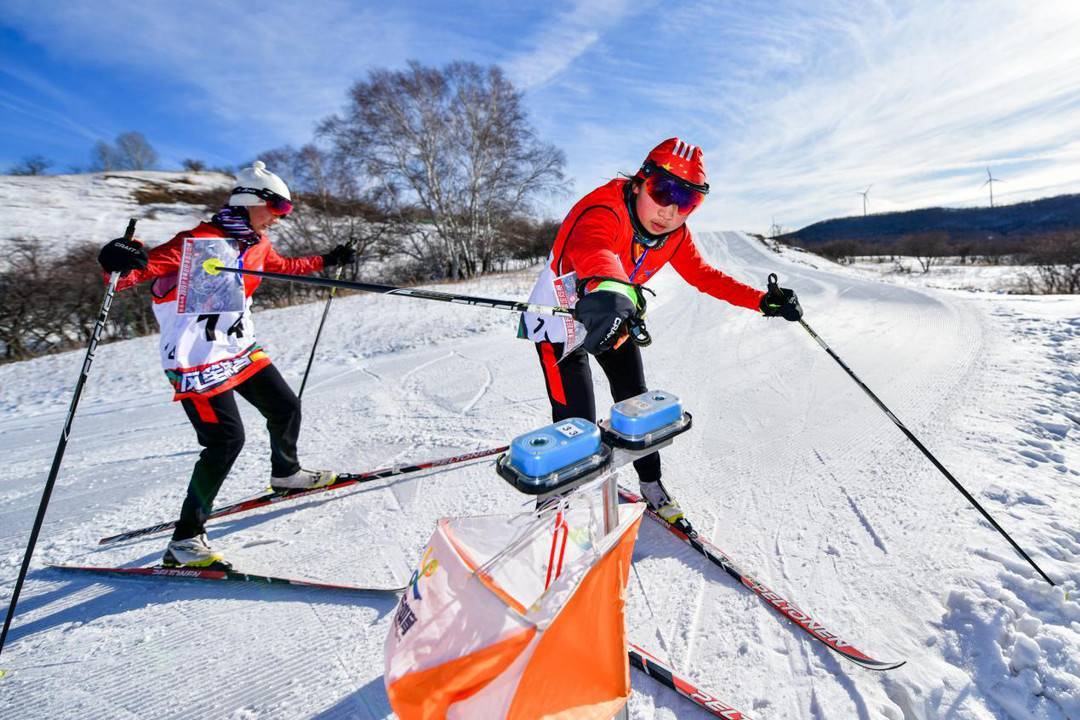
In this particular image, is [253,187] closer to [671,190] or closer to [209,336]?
[209,336]

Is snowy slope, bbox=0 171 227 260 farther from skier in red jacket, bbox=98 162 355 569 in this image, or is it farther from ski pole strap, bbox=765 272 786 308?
ski pole strap, bbox=765 272 786 308

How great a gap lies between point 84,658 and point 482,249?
20032 millimetres

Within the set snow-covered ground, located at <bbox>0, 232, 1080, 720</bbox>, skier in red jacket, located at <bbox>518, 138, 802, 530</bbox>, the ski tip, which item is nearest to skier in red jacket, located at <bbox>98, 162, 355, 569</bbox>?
snow-covered ground, located at <bbox>0, 232, 1080, 720</bbox>

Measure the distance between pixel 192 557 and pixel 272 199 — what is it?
209cm

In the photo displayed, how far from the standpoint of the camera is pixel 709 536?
103 inches

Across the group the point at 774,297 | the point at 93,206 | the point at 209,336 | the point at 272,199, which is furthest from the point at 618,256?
the point at 93,206

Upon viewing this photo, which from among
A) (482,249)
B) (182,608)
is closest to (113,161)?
(482,249)

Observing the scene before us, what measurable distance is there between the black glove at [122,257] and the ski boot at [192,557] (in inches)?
58.7

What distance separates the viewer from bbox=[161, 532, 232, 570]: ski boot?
2.53m

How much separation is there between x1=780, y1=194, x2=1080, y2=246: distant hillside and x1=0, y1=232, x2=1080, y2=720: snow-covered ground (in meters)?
77.1

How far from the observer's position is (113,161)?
4697 centimetres

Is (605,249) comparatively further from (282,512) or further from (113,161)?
(113,161)

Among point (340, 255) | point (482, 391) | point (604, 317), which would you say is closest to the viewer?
point (604, 317)

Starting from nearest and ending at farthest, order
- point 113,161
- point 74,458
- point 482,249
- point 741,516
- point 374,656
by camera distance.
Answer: point 374,656
point 741,516
point 74,458
point 482,249
point 113,161
